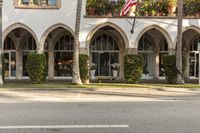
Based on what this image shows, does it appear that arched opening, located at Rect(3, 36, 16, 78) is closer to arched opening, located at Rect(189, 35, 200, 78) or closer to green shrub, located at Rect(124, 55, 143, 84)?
green shrub, located at Rect(124, 55, 143, 84)

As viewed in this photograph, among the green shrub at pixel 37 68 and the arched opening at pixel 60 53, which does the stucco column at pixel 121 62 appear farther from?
the green shrub at pixel 37 68

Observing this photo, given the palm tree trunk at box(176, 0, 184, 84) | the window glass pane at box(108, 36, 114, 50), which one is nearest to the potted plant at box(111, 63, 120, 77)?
the window glass pane at box(108, 36, 114, 50)

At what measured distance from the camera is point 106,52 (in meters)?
33.3

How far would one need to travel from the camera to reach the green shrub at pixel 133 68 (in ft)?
→ 90.0

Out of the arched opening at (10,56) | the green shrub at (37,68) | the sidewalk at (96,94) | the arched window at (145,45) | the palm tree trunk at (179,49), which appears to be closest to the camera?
the sidewalk at (96,94)

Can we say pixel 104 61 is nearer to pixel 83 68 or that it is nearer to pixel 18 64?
pixel 83 68

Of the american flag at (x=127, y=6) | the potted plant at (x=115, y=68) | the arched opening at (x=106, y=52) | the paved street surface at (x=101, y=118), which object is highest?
the american flag at (x=127, y=6)

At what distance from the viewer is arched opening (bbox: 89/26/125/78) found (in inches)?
1296

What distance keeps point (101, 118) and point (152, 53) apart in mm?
22151

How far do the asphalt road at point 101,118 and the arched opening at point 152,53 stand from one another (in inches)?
695

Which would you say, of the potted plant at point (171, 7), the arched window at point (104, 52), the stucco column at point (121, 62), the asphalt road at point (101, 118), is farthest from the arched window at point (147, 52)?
the asphalt road at point (101, 118)

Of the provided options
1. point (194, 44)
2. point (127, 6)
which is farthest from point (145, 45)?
point (127, 6)

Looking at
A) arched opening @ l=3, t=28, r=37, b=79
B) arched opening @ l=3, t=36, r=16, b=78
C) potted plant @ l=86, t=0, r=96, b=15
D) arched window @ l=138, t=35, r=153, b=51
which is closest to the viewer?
potted plant @ l=86, t=0, r=96, b=15

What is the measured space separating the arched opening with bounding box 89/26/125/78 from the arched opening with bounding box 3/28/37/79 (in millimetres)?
4882
